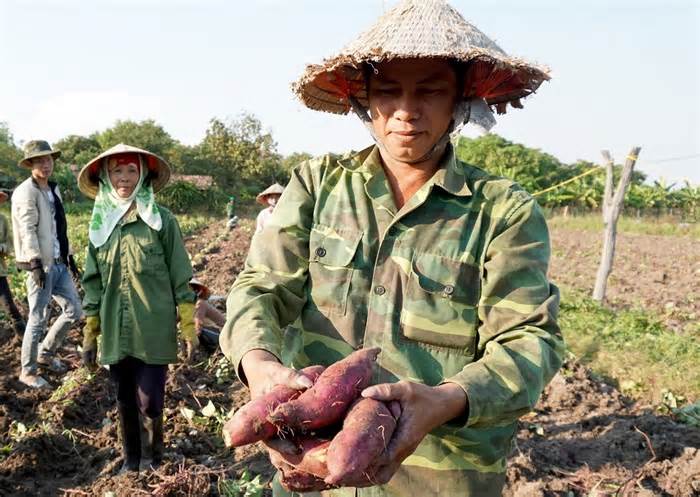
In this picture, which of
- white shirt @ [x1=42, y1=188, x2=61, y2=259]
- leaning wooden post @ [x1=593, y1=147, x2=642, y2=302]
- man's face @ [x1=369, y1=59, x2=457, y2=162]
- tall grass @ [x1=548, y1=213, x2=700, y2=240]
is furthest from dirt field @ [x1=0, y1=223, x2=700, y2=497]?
tall grass @ [x1=548, y1=213, x2=700, y2=240]

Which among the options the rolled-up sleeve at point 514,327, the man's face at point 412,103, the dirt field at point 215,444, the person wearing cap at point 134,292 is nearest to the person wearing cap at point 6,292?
the dirt field at point 215,444

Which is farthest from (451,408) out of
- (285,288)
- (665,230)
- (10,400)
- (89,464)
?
(665,230)

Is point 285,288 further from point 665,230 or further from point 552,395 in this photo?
point 665,230

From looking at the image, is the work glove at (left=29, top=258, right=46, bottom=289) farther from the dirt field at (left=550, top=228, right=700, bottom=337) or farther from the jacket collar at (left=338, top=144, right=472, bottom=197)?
the dirt field at (left=550, top=228, right=700, bottom=337)

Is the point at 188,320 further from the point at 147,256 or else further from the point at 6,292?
the point at 6,292

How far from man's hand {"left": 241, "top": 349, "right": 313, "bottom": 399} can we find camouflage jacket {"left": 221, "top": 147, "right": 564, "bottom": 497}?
3 centimetres

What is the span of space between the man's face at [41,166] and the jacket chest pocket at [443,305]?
503cm

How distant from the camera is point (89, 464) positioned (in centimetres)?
433

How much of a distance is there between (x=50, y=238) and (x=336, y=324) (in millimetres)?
4773

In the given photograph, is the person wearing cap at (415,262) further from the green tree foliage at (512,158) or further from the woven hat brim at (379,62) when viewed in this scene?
the green tree foliage at (512,158)

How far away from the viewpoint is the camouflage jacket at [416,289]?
5.40ft

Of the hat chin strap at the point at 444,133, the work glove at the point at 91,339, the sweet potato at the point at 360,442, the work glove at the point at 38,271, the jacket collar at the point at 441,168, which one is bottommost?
the work glove at the point at 91,339

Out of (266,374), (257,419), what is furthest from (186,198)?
(257,419)

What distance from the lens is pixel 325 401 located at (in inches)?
56.7
